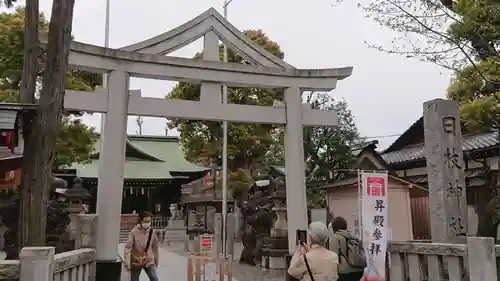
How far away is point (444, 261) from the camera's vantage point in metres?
5.41

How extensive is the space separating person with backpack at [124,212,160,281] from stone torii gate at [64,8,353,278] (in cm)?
92

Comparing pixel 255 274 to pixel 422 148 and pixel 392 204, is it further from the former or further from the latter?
pixel 422 148

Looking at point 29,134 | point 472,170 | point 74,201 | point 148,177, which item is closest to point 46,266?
point 29,134

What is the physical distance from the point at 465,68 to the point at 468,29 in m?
1.63

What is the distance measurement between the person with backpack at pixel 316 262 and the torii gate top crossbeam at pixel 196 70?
511 centimetres

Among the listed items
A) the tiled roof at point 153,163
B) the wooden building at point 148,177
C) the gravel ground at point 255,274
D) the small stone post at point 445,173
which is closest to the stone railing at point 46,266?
the small stone post at point 445,173

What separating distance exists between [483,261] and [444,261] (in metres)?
0.63

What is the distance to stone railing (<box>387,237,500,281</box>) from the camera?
190 inches

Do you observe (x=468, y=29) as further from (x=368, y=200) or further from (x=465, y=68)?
(x=368, y=200)

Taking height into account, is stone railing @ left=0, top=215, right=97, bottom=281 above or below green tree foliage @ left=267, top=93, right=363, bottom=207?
below

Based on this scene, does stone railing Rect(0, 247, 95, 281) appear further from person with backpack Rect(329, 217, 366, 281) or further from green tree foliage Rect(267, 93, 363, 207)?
green tree foliage Rect(267, 93, 363, 207)

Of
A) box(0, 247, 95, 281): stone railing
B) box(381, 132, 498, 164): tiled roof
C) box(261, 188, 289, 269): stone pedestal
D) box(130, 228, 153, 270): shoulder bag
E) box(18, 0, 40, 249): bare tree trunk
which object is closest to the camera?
box(0, 247, 95, 281): stone railing

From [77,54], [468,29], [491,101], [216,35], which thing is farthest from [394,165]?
[77,54]

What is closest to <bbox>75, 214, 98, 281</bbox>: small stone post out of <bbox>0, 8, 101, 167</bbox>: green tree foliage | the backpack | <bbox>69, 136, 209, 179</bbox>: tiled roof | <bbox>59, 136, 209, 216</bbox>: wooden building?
the backpack
